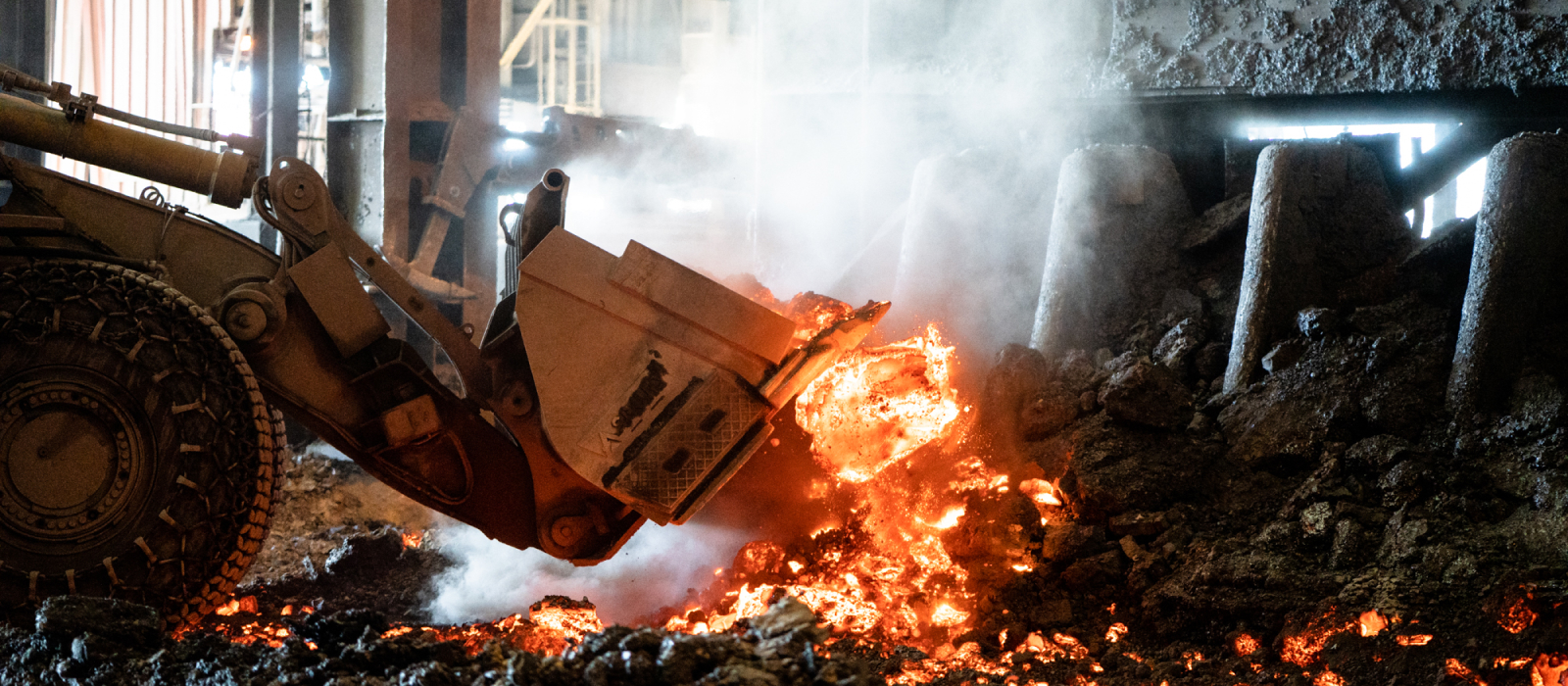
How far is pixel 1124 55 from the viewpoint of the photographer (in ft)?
24.6

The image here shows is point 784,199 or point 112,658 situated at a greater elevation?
point 784,199

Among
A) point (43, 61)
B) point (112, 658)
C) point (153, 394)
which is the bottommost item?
point (112, 658)

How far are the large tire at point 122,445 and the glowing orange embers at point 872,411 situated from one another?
2.69m

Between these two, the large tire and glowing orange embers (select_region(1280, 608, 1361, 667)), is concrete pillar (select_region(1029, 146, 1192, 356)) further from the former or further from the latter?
the large tire

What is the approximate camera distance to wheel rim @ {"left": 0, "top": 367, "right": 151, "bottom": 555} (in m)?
3.37

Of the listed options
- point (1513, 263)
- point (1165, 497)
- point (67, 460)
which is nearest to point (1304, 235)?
point (1513, 263)

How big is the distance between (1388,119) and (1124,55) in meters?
1.65

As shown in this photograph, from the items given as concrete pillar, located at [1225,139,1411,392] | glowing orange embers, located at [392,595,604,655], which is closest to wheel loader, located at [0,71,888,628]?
glowing orange embers, located at [392,595,604,655]

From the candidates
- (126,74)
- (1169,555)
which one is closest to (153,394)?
(1169,555)

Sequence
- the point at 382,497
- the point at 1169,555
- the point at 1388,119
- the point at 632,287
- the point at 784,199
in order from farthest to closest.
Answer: the point at 784,199 → the point at 1388,119 → the point at 382,497 → the point at 1169,555 → the point at 632,287

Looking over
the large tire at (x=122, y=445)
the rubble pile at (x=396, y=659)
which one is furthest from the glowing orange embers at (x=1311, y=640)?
the large tire at (x=122, y=445)

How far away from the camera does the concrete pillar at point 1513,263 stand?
188 inches

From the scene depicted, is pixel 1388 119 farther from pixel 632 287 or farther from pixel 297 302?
pixel 297 302

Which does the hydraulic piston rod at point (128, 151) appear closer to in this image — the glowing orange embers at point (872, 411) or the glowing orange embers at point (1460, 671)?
the glowing orange embers at point (872, 411)
